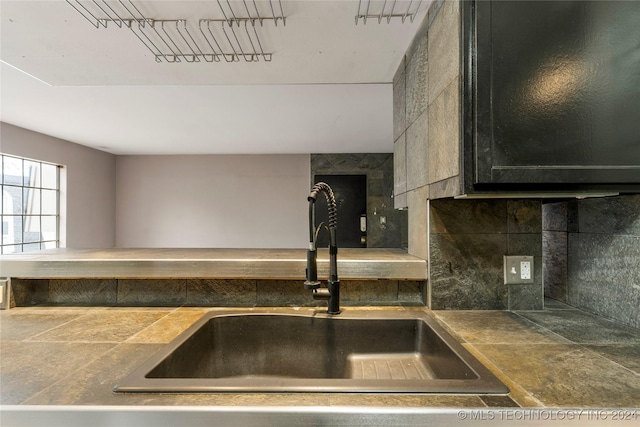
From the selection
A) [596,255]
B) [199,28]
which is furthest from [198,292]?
[596,255]

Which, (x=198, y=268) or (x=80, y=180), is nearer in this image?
(x=198, y=268)

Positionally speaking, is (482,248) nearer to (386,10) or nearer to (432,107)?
(432,107)

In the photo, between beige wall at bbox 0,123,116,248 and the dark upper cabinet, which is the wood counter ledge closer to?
the dark upper cabinet

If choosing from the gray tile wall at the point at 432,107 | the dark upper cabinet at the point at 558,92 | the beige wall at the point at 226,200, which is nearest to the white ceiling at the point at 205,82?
the gray tile wall at the point at 432,107

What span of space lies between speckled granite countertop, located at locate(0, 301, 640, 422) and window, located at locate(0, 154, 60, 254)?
3967mm

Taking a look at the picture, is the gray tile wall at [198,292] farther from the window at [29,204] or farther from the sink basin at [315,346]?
the window at [29,204]

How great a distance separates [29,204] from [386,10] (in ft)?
17.6

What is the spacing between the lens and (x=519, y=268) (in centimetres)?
121

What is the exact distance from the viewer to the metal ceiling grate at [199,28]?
1.25 m

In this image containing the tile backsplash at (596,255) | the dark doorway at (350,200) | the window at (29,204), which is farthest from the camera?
the dark doorway at (350,200)

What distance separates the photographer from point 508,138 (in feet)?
2.76

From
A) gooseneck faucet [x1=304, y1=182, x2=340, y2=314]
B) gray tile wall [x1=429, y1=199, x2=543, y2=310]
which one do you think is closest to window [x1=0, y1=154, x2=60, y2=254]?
gooseneck faucet [x1=304, y1=182, x2=340, y2=314]

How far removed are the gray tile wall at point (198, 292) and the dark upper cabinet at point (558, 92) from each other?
2.12 feet

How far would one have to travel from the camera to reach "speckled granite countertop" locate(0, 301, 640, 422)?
67cm
